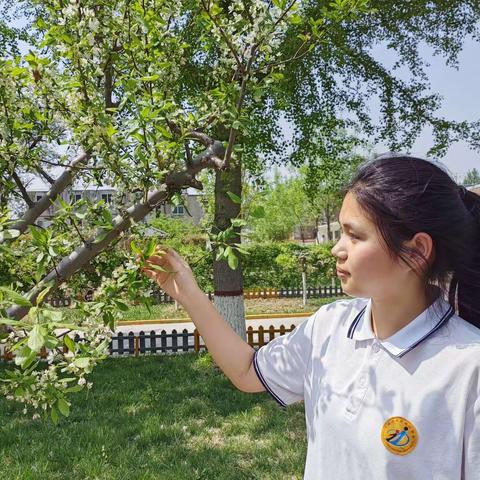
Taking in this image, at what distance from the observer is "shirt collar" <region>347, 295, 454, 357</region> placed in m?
1.46

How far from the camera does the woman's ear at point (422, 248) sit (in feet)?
4.88

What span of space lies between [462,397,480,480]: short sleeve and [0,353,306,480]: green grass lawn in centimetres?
397

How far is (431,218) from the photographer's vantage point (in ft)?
4.87

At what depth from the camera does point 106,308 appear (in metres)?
1.86

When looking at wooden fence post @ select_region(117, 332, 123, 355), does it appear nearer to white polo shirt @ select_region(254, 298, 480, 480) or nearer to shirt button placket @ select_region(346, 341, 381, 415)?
white polo shirt @ select_region(254, 298, 480, 480)

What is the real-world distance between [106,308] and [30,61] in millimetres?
1317

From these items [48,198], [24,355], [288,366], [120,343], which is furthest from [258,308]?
[24,355]

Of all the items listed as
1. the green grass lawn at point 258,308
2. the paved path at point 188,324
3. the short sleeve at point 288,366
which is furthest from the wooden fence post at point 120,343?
the short sleeve at point 288,366

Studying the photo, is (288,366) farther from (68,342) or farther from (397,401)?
(68,342)

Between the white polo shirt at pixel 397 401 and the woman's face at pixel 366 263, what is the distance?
14cm

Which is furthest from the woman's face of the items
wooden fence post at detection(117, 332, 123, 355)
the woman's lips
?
wooden fence post at detection(117, 332, 123, 355)

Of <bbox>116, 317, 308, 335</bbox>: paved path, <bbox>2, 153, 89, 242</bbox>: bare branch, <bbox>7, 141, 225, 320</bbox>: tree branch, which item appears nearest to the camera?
<bbox>7, 141, 225, 320</bbox>: tree branch

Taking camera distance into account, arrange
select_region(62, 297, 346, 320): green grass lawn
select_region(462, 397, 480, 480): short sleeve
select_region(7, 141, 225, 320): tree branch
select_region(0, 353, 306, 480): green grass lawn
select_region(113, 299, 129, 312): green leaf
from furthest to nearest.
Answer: select_region(62, 297, 346, 320): green grass lawn < select_region(0, 353, 306, 480): green grass lawn < select_region(7, 141, 225, 320): tree branch < select_region(113, 299, 129, 312): green leaf < select_region(462, 397, 480, 480): short sleeve

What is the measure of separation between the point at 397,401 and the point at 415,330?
22cm
